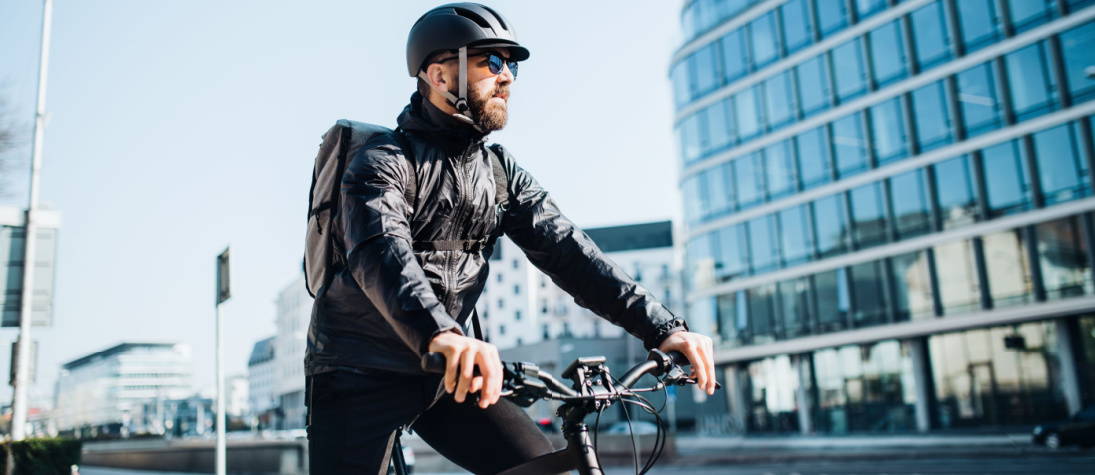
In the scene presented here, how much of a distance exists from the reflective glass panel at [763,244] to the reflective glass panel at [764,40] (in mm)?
6722

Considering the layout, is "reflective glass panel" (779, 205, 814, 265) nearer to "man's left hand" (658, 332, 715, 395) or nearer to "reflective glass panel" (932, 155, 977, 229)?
"reflective glass panel" (932, 155, 977, 229)

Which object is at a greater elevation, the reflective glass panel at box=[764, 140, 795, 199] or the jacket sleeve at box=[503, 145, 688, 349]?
the reflective glass panel at box=[764, 140, 795, 199]

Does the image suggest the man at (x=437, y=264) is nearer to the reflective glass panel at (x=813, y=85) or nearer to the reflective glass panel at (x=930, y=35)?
the reflective glass panel at (x=930, y=35)

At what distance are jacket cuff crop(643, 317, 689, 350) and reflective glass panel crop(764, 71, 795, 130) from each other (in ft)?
123

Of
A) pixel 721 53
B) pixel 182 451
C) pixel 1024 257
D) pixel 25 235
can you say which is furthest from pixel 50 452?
pixel 721 53

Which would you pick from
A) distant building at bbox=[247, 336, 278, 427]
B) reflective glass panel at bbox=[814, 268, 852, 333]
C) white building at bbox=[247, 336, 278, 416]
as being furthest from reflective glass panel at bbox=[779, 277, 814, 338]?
white building at bbox=[247, 336, 278, 416]

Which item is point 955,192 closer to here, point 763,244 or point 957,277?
point 957,277

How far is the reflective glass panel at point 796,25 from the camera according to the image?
3797cm

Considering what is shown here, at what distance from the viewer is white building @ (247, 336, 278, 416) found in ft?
452

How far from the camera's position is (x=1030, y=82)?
2988 cm

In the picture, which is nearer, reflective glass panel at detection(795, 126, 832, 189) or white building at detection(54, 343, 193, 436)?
reflective glass panel at detection(795, 126, 832, 189)

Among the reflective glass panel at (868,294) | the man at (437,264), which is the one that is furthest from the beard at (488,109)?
the reflective glass panel at (868,294)

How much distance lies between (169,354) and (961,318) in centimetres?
12606

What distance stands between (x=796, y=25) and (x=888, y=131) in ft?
21.5
